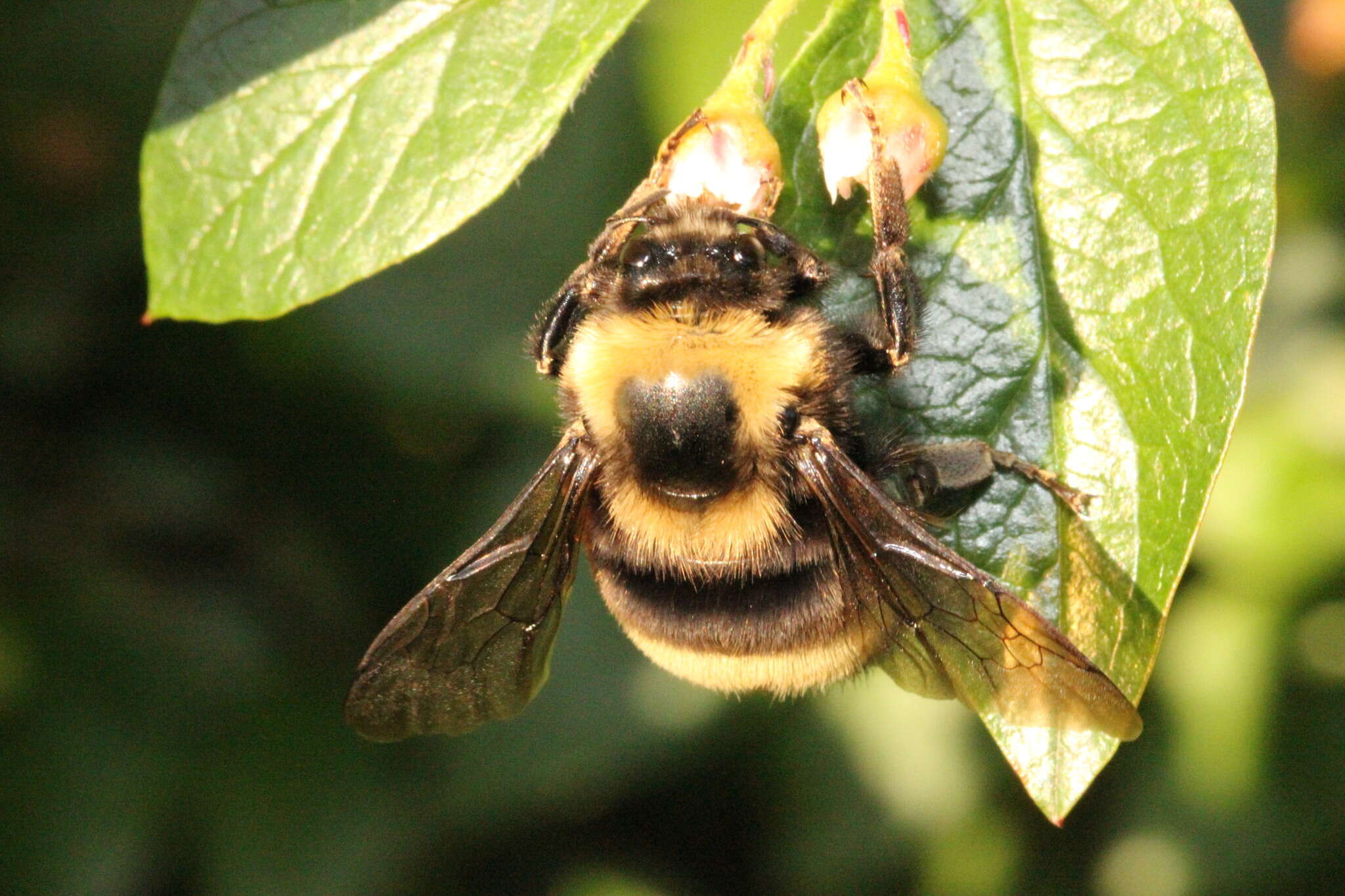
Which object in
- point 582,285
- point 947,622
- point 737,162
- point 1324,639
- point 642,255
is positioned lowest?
point 1324,639

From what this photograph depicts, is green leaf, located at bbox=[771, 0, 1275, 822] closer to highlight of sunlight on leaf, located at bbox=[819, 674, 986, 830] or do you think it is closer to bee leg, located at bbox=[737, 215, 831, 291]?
bee leg, located at bbox=[737, 215, 831, 291]

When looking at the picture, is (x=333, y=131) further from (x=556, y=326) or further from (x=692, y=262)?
(x=692, y=262)

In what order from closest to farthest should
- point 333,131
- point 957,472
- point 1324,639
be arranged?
A: 1. point 957,472
2. point 333,131
3. point 1324,639

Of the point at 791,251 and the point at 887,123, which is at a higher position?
the point at 887,123

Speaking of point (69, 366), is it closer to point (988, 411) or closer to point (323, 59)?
point (323, 59)

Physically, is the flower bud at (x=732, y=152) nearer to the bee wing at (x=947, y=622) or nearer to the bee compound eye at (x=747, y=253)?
the bee compound eye at (x=747, y=253)

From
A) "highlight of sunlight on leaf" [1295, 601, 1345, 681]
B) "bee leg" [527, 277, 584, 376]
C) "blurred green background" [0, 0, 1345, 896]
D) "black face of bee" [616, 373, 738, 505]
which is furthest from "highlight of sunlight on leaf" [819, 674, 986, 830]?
"black face of bee" [616, 373, 738, 505]

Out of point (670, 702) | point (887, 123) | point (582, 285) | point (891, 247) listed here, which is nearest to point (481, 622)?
point (582, 285)

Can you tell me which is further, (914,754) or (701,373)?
(914,754)
